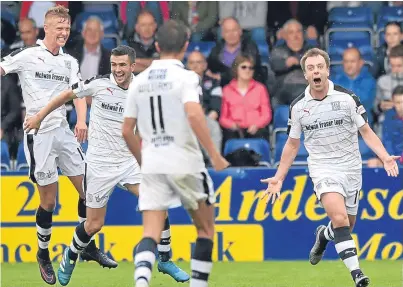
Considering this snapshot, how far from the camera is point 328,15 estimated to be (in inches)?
646

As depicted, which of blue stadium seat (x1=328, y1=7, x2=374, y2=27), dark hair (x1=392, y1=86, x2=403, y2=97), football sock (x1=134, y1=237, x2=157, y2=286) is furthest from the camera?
blue stadium seat (x1=328, y1=7, x2=374, y2=27)

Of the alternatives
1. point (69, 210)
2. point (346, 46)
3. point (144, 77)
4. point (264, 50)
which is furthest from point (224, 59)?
point (144, 77)

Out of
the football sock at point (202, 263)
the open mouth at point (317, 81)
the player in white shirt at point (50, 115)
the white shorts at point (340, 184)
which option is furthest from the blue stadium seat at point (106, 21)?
the football sock at point (202, 263)

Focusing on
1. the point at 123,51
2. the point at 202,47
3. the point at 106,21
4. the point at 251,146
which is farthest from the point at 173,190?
the point at 106,21

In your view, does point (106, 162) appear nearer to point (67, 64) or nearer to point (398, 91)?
point (67, 64)

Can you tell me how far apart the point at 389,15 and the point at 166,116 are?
8964mm

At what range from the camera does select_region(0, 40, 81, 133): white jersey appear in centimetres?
1091

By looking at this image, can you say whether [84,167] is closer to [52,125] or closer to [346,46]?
[52,125]

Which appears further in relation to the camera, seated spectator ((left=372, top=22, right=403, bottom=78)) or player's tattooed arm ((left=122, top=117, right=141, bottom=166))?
seated spectator ((left=372, top=22, right=403, bottom=78))

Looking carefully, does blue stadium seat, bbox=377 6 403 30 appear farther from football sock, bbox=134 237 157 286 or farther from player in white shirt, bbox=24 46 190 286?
football sock, bbox=134 237 157 286

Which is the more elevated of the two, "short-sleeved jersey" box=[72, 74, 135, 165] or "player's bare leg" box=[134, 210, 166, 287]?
"short-sleeved jersey" box=[72, 74, 135, 165]

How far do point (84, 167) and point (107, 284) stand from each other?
49.4 inches

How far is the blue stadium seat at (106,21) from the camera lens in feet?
53.0

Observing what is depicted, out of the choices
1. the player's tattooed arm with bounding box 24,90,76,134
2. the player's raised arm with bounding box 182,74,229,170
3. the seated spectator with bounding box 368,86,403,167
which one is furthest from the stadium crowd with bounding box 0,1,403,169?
the player's raised arm with bounding box 182,74,229,170
